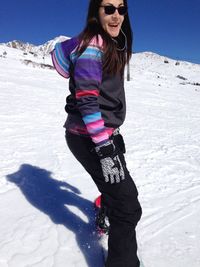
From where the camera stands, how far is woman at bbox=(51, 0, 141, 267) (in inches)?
97.0

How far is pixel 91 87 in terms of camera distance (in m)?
2.44

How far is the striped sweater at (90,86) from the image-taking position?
2.43m

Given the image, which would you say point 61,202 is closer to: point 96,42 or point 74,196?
point 74,196

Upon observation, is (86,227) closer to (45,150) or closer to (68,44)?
(68,44)

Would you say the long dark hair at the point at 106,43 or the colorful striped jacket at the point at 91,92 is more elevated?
the long dark hair at the point at 106,43

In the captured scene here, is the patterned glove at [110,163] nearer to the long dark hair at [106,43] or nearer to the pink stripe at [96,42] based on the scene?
the long dark hair at [106,43]

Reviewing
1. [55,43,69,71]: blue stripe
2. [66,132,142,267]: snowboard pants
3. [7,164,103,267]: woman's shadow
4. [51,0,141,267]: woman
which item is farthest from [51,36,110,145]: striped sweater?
[7,164,103,267]: woman's shadow

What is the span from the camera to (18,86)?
1392 centimetres

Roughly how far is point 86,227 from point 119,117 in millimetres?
1543

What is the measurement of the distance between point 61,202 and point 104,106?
212 cm

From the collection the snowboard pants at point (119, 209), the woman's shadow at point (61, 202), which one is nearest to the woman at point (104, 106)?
the snowboard pants at point (119, 209)

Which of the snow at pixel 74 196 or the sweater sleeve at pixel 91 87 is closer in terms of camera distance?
the sweater sleeve at pixel 91 87

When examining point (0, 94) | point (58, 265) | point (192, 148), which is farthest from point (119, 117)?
point (0, 94)

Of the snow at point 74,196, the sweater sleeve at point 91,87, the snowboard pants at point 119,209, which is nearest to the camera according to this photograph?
the sweater sleeve at point 91,87
